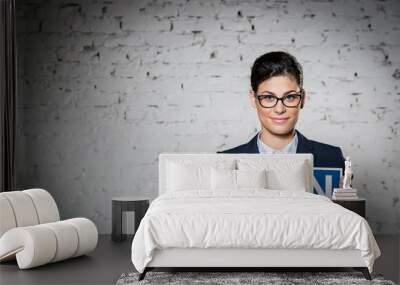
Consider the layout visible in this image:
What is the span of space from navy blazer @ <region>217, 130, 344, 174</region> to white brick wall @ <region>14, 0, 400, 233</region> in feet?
0.26

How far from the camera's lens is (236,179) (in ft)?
20.8

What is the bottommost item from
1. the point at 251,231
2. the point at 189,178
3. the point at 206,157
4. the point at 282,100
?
the point at 251,231

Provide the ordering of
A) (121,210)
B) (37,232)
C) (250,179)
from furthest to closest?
(121,210), (250,179), (37,232)

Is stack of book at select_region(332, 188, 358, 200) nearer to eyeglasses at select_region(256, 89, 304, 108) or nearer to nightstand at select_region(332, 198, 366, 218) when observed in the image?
nightstand at select_region(332, 198, 366, 218)

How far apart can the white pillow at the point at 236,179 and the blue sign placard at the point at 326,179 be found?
1032mm

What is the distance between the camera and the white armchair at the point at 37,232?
201 inches

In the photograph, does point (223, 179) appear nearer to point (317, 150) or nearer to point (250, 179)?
point (250, 179)

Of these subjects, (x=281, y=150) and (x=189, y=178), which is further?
(x=281, y=150)

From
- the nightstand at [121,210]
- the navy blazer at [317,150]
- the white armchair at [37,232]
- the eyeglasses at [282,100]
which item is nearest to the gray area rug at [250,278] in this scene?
the white armchair at [37,232]

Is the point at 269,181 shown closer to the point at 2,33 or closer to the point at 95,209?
the point at 95,209

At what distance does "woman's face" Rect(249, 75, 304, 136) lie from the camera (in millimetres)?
7246

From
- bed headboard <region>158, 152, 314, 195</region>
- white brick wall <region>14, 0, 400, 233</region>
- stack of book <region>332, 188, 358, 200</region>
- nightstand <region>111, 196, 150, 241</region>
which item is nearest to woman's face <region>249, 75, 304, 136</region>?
white brick wall <region>14, 0, 400, 233</region>

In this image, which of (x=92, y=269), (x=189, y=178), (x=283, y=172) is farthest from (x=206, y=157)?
(x=92, y=269)

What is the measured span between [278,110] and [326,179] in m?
0.93
